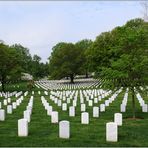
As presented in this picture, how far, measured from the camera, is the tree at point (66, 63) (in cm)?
7294

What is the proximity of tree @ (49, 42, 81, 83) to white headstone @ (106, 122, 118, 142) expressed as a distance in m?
58.9

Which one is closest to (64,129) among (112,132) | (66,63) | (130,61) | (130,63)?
(112,132)

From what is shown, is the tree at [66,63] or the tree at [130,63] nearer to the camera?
the tree at [130,63]

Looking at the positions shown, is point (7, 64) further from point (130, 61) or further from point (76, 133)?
point (76, 133)

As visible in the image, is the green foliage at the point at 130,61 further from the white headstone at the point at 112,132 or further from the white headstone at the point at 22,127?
the white headstone at the point at 22,127

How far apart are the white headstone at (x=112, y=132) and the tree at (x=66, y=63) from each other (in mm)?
58868

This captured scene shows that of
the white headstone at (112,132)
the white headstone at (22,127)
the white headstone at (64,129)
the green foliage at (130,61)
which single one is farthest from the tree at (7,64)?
the white headstone at (112,132)

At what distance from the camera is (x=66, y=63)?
2869 inches

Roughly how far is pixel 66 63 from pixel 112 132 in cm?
5964

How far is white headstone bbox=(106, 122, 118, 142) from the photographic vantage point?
13375mm

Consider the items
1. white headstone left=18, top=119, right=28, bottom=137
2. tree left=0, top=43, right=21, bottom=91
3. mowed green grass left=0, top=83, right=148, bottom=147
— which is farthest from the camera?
tree left=0, top=43, right=21, bottom=91

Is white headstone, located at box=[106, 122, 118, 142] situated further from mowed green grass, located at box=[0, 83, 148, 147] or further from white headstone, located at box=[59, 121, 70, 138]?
white headstone, located at box=[59, 121, 70, 138]

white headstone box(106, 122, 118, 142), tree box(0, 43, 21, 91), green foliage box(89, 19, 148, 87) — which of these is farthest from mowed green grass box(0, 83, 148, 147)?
tree box(0, 43, 21, 91)

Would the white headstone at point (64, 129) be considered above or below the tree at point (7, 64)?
below
